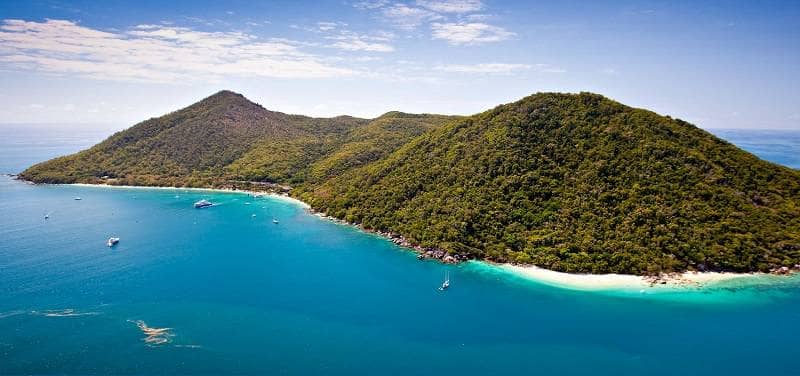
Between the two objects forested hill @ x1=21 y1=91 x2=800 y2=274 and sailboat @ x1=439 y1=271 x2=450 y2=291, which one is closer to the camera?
sailboat @ x1=439 y1=271 x2=450 y2=291

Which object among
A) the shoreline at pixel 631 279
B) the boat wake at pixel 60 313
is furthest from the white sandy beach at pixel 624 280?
the boat wake at pixel 60 313

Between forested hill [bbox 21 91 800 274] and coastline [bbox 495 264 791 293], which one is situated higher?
forested hill [bbox 21 91 800 274]

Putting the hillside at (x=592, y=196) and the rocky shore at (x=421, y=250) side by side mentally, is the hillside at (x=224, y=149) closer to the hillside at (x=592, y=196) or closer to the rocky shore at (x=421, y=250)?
the hillside at (x=592, y=196)

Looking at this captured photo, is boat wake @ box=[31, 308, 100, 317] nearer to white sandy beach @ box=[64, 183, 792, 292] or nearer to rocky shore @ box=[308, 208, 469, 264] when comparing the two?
rocky shore @ box=[308, 208, 469, 264]

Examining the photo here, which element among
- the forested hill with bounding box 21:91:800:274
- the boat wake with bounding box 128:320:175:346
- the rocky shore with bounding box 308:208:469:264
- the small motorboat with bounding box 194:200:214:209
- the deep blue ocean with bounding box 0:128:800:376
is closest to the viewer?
the deep blue ocean with bounding box 0:128:800:376

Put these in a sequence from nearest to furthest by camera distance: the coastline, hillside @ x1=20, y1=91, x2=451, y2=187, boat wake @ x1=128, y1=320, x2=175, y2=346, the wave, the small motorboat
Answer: boat wake @ x1=128, y1=320, x2=175, y2=346, the wave, the coastline, the small motorboat, hillside @ x1=20, y1=91, x2=451, y2=187

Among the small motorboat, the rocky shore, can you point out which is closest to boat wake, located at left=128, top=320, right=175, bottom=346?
the rocky shore
